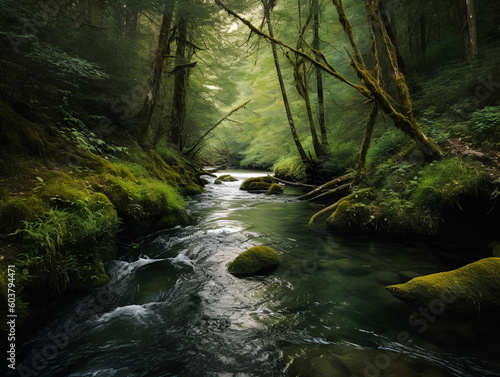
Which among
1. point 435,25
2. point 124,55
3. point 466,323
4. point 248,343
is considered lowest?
point 248,343

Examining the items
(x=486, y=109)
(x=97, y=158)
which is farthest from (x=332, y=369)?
(x=486, y=109)

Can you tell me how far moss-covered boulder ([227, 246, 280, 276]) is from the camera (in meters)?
4.18

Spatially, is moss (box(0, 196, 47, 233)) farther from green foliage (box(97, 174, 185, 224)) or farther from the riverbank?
green foliage (box(97, 174, 185, 224))

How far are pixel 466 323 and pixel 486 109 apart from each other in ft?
17.2

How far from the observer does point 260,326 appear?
9.26 feet

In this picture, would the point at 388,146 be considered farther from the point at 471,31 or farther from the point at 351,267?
the point at 351,267

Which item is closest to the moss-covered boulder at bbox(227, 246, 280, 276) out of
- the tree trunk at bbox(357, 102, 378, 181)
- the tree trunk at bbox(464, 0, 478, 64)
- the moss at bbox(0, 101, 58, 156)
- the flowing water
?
the flowing water

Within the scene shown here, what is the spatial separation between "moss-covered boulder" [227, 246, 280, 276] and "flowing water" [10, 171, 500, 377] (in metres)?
→ 0.18

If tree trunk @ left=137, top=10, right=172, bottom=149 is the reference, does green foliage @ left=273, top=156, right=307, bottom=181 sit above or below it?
→ below

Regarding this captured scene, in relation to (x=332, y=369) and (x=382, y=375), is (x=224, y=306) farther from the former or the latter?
(x=382, y=375)

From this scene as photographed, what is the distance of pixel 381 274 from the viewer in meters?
3.97

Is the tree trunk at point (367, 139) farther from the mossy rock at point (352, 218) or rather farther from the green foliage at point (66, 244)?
the green foliage at point (66, 244)

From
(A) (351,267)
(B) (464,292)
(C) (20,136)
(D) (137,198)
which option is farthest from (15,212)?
(B) (464,292)

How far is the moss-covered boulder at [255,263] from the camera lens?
4176 mm
